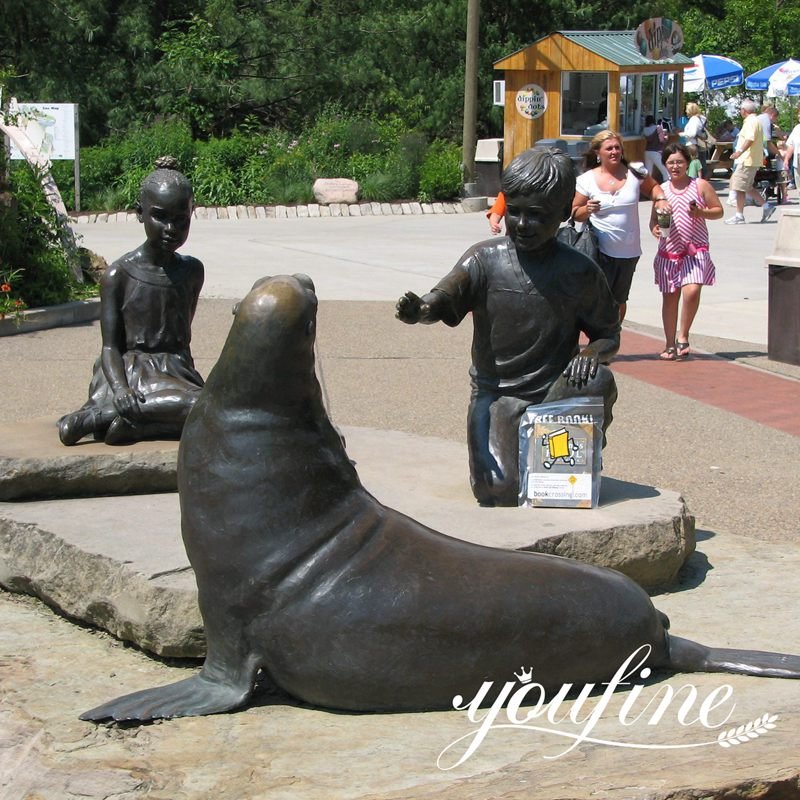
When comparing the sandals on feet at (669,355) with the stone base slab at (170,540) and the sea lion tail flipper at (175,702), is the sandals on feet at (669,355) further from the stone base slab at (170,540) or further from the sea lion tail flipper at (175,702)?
the sea lion tail flipper at (175,702)

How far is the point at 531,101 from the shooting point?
2406 centimetres

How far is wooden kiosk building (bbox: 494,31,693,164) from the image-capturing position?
77.5ft

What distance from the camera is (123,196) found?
21547 mm

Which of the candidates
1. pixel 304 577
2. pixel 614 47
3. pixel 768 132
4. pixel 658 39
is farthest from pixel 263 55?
pixel 304 577

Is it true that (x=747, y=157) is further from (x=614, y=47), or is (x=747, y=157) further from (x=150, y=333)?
(x=150, y=333)

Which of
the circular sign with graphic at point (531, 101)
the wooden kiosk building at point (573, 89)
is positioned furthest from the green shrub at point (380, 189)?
the circular sign with graphic at point (531, 101)

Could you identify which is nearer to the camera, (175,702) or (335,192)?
(175,702)

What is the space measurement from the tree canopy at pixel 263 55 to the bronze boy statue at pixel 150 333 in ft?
65.0

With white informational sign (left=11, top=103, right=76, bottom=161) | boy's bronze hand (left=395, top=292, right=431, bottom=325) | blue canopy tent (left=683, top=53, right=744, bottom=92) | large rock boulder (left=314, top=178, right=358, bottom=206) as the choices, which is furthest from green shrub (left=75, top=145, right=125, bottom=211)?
boy's bronze hand (left=395, top=292, right=431, bottom=325)

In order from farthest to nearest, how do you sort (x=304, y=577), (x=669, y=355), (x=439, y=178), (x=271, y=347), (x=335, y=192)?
(x=439, y=178) < (x=335, y=192) < (x=669, y=355) < (x=304, y=577) < (x=271, y=347)

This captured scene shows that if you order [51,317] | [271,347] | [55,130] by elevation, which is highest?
[55,130]

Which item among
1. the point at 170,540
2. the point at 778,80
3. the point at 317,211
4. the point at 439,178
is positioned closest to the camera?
the point at 170,540

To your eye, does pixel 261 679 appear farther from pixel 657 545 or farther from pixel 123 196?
pixel 123 196

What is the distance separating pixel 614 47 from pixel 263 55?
7.37 metres
